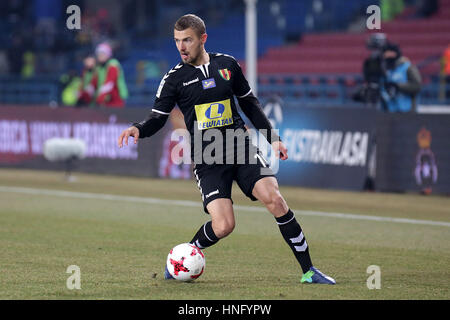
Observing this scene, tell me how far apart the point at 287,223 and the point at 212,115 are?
3.66ft

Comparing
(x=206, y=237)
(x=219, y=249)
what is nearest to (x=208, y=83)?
(x=206, y=237)

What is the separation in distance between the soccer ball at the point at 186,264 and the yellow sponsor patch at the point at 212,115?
1.04m

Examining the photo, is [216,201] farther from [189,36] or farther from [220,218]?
[189,36]

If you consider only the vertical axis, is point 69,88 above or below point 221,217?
above

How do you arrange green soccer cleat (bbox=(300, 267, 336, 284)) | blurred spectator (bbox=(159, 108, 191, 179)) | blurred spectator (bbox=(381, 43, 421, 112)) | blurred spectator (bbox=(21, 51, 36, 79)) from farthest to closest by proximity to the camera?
blurred spectator (bbox=(21, 51, 36, 79)) → blurred spectator (bbox=(159, 108, 191, 179)) → blurred spectator (bbox=(381, 43, 421, 112)) → green soccer cleat (bbox=(300, 267, 336, 284))

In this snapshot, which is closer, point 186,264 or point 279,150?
point 186,264

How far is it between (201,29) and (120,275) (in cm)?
219

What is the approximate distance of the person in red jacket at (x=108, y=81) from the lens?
19.6 metres

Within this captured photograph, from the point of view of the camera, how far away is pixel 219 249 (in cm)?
991

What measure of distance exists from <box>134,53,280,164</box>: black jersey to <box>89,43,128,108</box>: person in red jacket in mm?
11542

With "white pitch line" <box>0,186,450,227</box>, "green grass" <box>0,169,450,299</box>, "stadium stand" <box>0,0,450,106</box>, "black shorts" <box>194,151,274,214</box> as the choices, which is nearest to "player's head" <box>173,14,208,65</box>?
"black shorts" <box>194,151,274,214</box>

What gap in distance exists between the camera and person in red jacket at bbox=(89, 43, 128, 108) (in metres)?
19.6

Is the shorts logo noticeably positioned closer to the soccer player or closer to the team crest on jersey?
the soccer player
